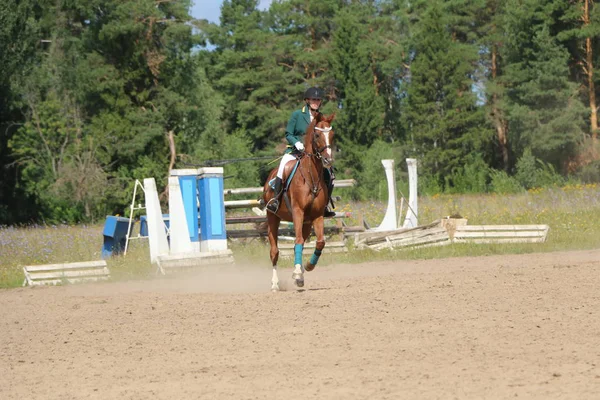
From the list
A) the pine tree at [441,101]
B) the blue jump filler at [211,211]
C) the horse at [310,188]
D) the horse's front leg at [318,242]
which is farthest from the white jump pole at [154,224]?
the pine tree at [441,101]

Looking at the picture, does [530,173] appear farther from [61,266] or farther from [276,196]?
[276,196]

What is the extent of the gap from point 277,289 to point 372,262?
242 inches

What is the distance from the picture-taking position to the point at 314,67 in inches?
2788

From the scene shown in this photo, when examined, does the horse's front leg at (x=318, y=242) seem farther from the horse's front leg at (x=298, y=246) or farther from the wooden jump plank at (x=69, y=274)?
the wooden jump plank at (x=69, y=274)

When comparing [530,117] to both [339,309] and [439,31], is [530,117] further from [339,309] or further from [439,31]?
[339,309]

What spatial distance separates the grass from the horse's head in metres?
7.05

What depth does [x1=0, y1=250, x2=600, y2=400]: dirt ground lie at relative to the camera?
7.30 m

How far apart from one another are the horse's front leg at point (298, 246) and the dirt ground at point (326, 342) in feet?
0.77

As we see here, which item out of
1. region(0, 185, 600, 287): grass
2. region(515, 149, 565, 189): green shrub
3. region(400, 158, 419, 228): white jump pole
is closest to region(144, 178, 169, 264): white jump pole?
region(0, 185, 600, 287): grass

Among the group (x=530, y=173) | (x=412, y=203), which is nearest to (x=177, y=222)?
(x=412, y=203)

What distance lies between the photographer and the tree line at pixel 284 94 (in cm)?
5428

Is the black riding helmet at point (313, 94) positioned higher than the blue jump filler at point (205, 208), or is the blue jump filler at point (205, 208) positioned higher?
the black riding helmet at point (313, 94)

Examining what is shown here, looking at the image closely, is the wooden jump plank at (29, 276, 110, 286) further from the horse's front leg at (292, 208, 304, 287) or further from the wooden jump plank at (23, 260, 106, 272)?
the horse's front leg at (292, 208, 304, 287)

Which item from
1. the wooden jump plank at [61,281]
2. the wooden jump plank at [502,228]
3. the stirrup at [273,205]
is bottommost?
the wooden jump plank at [61,281]
